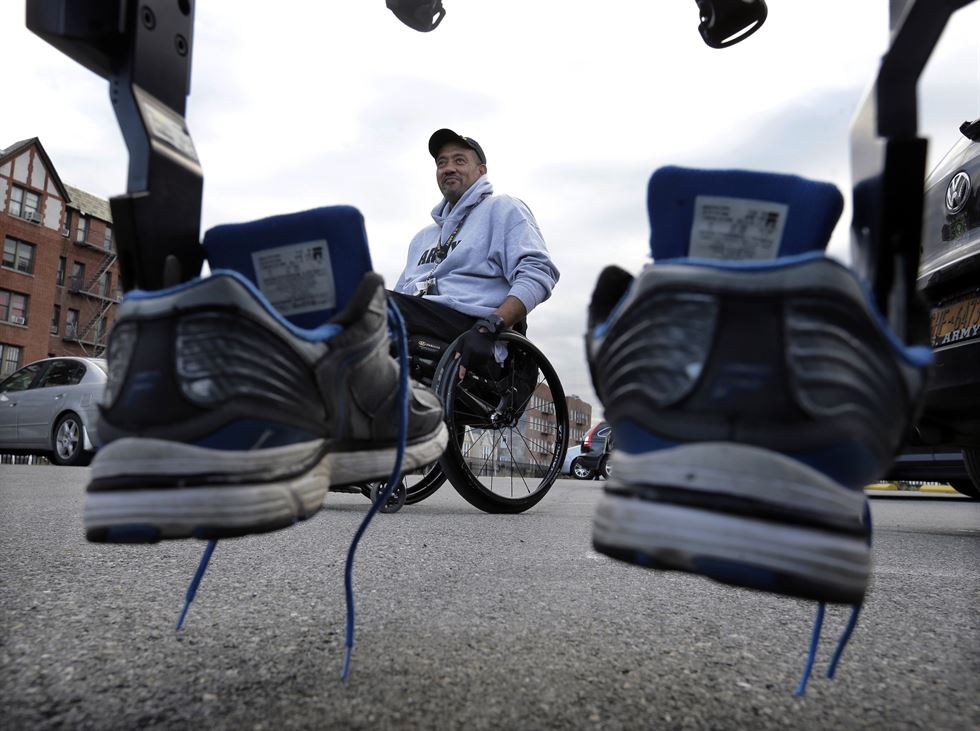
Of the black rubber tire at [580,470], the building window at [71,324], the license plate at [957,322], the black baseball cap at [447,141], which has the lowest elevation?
the black rubber tire at [580,470]

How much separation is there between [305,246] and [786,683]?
975mm

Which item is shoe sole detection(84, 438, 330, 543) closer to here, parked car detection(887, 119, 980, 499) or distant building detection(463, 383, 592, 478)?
parked car detection(887, 119, 980, 499)

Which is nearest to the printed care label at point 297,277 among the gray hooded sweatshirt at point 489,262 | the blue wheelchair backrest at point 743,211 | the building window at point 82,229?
the blue wheelchair backrest at point 743,211

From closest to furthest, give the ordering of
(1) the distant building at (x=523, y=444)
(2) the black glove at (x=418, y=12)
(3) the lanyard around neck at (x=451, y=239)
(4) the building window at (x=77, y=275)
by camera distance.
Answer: (2) the black glove at (x=418, y=12)
(3) the lanyard around neck at (x=451, y=239)
(1) the distant building at (x=523, y=444)
(4) the building window at (x=77, y=275)

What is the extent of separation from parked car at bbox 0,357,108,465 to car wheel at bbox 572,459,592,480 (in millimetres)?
9744

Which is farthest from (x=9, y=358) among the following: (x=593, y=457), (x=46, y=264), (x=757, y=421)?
(x=757, y=421)

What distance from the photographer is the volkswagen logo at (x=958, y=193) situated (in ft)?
7.95

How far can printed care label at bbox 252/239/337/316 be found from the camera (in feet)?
3.80

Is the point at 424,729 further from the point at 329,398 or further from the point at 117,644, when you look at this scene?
the point at 117,644

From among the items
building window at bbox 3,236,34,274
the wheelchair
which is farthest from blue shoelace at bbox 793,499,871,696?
building window at bbox 3,236,34,274

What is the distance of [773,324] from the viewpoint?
81 cm

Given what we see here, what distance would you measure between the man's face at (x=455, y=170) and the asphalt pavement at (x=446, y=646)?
201 cm

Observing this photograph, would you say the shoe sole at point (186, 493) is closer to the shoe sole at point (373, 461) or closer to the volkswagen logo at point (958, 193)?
the shoe sole at point (373, 461)

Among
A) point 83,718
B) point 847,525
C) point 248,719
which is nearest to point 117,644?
point 83,718
